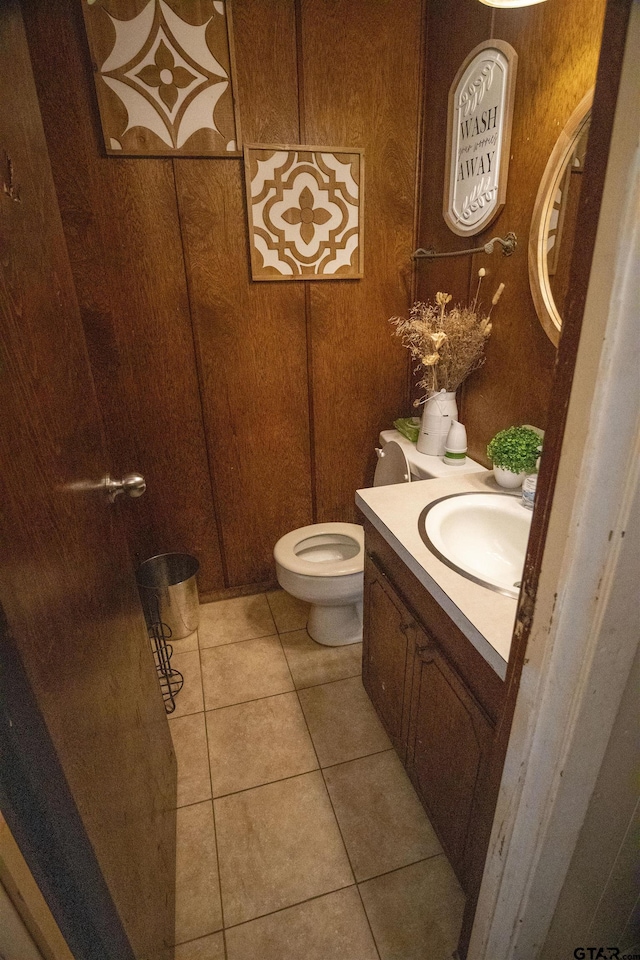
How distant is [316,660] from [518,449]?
3.92 ft

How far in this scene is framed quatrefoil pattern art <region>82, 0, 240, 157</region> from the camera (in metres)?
1.48

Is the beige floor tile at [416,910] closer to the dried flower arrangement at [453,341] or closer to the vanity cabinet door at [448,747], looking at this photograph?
the vanity cabinet door at [448,747]

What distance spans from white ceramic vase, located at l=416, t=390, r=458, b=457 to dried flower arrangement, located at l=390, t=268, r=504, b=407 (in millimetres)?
38

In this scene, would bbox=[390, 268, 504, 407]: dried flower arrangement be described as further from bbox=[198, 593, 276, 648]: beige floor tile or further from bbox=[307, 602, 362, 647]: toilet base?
bbox=[198, 593, 276, 648]: beige floor tile

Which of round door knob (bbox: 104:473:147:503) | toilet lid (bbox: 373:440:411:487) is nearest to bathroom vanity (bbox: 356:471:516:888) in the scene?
toilet lid (bbox: 373:440:411:487)

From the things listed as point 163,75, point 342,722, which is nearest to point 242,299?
point 163,75

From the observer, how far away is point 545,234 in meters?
1.25

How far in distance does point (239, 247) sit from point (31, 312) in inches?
54.8

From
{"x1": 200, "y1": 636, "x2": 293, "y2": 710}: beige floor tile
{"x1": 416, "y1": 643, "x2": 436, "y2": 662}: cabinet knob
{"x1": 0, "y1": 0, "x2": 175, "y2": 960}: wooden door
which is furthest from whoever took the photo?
{"x1": 200, "y1": 636, "x2": 293, "y2": 710}: beige floor tile

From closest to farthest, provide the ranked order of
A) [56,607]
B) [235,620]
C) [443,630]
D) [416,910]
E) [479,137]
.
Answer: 1. [56,607]
2. [443,630]
3. [416,910]
4. [479,137]
5. [235,620]

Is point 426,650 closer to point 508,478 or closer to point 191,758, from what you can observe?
point 508,478

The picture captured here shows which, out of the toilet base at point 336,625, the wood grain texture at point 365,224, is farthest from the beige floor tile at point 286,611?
the wood grain texture at point 365,224

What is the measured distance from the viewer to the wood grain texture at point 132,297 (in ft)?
4.89

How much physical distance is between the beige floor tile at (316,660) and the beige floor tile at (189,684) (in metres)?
0.37
